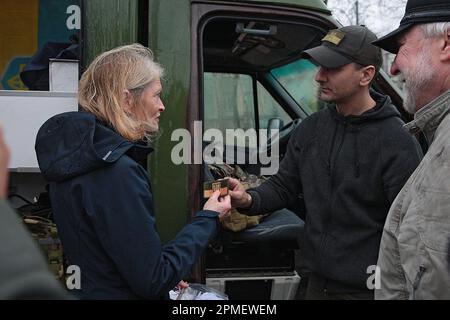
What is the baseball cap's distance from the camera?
216 centimetres

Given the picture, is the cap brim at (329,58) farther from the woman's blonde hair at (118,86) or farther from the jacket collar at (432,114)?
the woman's blonde hair at (118,86)

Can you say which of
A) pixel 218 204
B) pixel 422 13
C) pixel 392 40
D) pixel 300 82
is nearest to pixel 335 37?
pixel 392 40

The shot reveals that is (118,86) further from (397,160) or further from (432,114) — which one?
(397,160)

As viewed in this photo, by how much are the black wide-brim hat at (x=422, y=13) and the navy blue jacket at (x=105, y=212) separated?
34.5 inches

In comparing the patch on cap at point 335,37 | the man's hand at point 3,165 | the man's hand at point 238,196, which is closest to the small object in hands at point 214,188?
the man's hand at point 238,196

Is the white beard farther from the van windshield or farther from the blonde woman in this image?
the van windshield

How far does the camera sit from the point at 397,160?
1.91m

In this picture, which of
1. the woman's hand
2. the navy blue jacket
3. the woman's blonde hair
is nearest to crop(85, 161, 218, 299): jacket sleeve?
the navy blue jacket

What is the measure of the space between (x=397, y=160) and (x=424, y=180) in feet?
1.95

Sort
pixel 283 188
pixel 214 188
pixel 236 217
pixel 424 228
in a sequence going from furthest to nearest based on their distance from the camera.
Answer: pixel 236 217, pixel 283 188, pixel 214 188, pixel 424 228

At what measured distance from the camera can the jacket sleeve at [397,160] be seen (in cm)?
189

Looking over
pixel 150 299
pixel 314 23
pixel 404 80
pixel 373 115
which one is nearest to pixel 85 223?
pixel 150 299

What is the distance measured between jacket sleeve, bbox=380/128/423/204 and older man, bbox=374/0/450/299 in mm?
332

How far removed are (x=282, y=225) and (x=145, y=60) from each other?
1689mm
